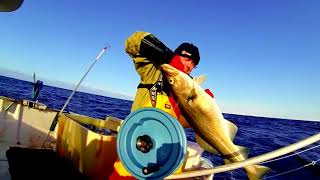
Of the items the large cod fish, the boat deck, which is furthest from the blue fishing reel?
the boat deck

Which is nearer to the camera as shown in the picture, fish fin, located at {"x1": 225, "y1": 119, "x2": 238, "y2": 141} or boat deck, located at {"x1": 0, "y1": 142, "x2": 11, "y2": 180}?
fish fin, located at {"x1": 225, "y1": 119, "x2": 238, "y2": 141}

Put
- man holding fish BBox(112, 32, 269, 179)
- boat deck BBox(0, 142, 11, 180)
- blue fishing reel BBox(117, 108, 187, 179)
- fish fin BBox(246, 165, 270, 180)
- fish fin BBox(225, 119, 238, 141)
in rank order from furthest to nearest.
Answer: boat deck BBox(0, 142, 11, 180)
fish fin BBox(225, 119, 238, 141)
man holding fish BBox(112, 32, 269, 179)
fish fin BBox(246, 165, 270, 180)
blue fishing reel BBox(117, 108, 187, 179)

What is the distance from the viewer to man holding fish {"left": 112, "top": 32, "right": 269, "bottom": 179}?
3455 millimetres

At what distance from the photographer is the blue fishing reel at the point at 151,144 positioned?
2.41 metres

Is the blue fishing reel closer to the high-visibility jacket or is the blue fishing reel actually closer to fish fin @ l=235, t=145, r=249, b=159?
the high-visibility jacket

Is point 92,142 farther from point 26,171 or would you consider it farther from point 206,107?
point 206,107

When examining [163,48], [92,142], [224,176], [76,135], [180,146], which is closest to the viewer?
[180,146]

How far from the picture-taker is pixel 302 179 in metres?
10.8

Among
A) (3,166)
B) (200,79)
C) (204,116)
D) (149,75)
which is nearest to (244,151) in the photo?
(204,116)

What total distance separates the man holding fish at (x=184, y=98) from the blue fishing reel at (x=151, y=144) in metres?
0.93

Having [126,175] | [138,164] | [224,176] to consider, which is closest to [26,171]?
[126,175]

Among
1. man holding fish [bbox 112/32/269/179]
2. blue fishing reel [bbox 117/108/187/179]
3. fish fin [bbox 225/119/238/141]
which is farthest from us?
fish fin [bbox 225/119/238/141]

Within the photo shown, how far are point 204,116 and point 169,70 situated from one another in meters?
0.82

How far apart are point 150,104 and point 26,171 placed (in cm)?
249
